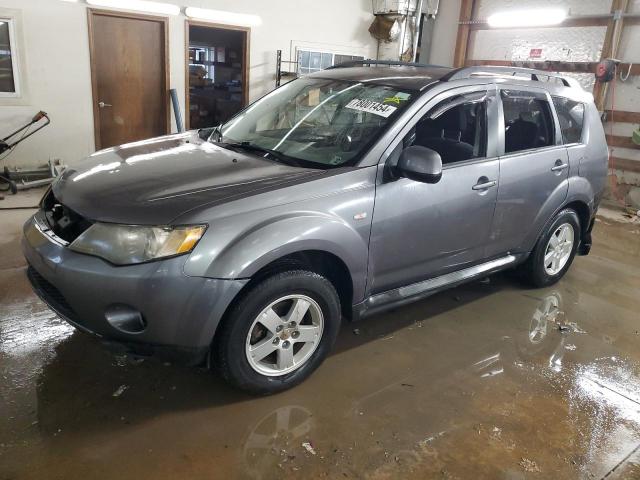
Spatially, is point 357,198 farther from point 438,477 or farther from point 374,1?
point 374,1

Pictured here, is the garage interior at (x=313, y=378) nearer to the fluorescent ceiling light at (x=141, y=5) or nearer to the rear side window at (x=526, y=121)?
the fluorescent ceiling light at (x=141, y=5)

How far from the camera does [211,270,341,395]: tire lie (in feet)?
7.45

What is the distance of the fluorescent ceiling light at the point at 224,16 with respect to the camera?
275 inches

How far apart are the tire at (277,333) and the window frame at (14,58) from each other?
5.31 meters

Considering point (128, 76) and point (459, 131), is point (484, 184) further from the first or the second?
point (128, 76)

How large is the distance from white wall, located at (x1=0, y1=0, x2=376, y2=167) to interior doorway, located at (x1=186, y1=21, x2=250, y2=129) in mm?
636

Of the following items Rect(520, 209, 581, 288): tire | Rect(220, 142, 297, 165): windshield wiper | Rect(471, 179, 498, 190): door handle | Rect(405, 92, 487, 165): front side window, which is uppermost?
Rect(405, 92, 487, 165): front side window

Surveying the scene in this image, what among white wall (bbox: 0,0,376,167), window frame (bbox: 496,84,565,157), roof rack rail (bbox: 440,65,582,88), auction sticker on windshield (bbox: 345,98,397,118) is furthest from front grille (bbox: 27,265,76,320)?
white wall (bbox: 0,0,376,167)

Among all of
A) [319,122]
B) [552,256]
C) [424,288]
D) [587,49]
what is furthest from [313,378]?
[587,49]

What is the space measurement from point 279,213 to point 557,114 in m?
2.40

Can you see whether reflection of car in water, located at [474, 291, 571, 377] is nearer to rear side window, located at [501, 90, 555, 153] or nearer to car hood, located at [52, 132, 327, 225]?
rear side window, located at [501, 90, 555, 153]

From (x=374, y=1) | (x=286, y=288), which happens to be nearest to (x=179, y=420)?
(x=286, y=288)

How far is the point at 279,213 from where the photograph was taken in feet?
7.50

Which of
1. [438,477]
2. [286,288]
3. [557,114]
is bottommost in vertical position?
[438,477]
